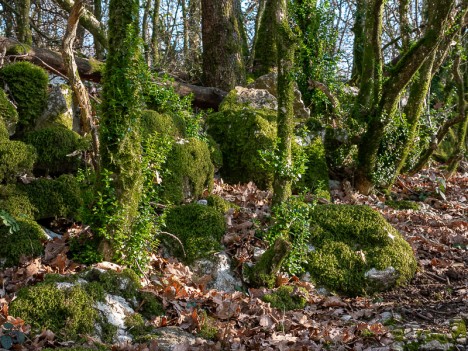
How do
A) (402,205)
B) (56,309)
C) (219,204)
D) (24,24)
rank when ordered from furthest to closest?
(24,24)
(402,205)
(219,204)
(56,309)

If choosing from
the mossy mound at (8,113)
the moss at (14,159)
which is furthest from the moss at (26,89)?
the moss at (14,159)

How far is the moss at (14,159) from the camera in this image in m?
6.15

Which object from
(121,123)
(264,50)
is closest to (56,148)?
(121,123)

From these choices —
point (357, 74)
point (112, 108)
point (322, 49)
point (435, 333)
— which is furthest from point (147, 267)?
point (357, 74)

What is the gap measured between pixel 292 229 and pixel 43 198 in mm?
3026

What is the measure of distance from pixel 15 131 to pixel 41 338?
3.95m

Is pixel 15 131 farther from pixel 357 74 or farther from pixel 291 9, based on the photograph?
pixel 357 74

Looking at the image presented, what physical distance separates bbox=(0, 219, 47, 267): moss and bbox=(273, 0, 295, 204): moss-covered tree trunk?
9.50 ft

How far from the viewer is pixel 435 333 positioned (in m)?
4.96

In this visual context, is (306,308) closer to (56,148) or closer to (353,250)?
(353,250)

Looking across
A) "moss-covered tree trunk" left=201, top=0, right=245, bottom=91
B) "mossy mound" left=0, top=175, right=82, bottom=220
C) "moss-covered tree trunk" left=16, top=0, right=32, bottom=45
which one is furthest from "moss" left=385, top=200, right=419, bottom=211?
"moss-covered tree trunk" left=16, top=0, right=32, bottom=45

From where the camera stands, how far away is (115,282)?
4859 mm

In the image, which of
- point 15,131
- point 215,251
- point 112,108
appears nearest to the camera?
point 112,108

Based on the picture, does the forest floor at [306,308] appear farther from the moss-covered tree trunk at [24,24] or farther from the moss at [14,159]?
the moss-covered tree trunk at [24,24]
